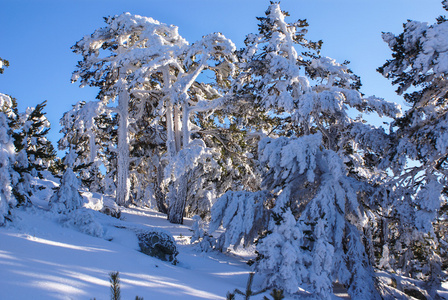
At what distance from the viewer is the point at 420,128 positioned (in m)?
8.91

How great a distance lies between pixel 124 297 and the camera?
14.8 ft

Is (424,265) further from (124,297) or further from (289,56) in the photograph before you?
(124,297)

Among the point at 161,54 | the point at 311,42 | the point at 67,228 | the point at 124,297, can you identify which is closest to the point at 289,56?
the point at 311,42

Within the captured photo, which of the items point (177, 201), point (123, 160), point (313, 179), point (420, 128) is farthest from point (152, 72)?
point (420, 128)

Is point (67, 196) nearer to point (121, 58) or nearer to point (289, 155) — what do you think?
point (289, 155)

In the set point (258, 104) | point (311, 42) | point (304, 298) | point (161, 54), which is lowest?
point (304, 298)

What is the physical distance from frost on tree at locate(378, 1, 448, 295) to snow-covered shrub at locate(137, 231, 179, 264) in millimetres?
5552

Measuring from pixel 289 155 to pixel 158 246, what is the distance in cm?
398

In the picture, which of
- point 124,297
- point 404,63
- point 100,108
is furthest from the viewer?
point 100,108

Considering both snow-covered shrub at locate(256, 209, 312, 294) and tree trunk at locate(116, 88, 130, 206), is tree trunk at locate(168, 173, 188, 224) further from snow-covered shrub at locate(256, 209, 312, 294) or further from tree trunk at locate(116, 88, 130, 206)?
snow-covered shrub at locate(256, 209, 312, 294)

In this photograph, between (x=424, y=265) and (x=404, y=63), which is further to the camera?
(x=424, y=265)

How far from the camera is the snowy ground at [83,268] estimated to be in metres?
4.39

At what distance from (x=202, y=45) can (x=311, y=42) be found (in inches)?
186

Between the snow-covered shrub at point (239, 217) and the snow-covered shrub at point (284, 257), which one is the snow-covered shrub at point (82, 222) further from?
the snow-covered shrub at point (284, 257)
